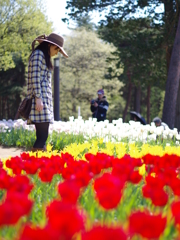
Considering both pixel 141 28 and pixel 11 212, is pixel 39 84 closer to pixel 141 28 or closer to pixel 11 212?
pixel 11 212

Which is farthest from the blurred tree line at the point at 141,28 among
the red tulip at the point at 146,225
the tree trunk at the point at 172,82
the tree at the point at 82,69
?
the tree at the point at 82,69

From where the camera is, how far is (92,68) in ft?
101

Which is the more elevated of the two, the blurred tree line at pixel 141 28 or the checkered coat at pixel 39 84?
the blurred tree line at pixel 141 28

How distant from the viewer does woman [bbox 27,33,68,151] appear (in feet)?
18.3

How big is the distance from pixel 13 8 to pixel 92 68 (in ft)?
47.1

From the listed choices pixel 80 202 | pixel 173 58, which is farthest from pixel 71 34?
pixel 80 202

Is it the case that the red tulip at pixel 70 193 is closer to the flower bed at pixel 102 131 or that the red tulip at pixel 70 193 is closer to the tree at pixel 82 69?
the flower bed at pixel 102 131

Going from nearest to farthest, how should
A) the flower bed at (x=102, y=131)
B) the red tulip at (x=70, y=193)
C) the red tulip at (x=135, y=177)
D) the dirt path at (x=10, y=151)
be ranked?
the red tulip at (x=70, y=193) < the red tulip at (x=135, y=177) < the flower bed at (x=102, y=131) < the dirt path at (x=10, y=151)

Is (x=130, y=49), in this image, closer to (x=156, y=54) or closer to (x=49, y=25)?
(x=156, y=54)

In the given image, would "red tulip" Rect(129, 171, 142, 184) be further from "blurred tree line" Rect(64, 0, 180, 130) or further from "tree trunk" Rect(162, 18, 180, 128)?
"blurred tree line" Rect(64, 0, 180, 130)

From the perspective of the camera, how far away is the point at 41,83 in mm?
5695

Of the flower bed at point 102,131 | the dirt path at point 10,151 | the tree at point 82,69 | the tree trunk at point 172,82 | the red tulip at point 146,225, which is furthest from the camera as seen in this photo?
the tree at point 82,69

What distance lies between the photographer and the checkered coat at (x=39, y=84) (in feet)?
18.3

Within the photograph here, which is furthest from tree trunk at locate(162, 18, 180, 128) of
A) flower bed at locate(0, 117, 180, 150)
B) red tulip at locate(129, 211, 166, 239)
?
red tulip at locate(129, 211, 166, 239)
